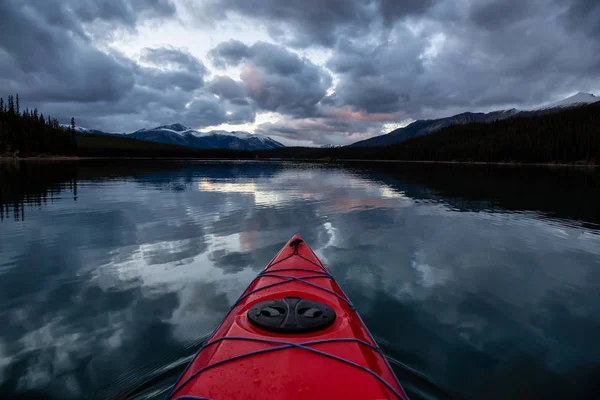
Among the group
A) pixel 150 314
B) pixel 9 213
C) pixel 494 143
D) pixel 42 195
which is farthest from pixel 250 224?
pixel 494 143

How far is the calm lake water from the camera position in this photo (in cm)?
593

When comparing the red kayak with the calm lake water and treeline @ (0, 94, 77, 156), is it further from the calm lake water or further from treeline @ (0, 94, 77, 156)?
treeline @ (0, 94, 77, 156)

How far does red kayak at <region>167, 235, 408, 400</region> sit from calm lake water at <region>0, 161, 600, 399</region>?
194cm

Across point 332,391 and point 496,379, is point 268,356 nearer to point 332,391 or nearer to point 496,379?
point 332,391

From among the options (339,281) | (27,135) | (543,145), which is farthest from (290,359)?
(543,145)

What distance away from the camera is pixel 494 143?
161375 mm

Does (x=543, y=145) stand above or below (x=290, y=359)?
above

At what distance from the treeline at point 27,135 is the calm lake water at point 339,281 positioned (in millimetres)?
112618

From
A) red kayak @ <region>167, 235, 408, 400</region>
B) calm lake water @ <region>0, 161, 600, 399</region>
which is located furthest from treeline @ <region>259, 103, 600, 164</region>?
red kayak @ <region>167, 235, 408, 400</region>

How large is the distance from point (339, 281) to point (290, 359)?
6677mm

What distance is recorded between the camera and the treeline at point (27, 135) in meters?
102

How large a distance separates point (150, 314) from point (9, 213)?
18122 mm

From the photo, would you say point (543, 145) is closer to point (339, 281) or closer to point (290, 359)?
point (339, 281)

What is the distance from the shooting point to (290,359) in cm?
386
